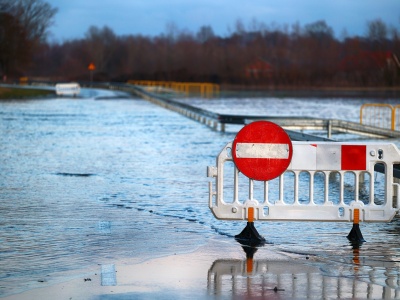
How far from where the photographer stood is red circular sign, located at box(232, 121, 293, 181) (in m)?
10.0

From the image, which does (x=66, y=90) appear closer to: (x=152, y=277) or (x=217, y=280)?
(x=152, y=277)

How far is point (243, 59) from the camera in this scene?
14850cm

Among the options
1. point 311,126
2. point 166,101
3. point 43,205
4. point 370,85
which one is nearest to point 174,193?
point 43,205

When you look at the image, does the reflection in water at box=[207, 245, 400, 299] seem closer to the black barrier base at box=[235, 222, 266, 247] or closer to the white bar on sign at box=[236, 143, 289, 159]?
the black barrier base at box=[235, 222, 266, 247]

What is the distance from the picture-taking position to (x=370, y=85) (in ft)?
358

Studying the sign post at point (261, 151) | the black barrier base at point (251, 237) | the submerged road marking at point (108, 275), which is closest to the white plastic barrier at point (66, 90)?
the black barrier base at point (251, 237)

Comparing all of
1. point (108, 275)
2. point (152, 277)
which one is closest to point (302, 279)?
point (152, 277)

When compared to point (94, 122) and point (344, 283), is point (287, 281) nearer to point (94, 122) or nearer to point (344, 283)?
point (344, 283)

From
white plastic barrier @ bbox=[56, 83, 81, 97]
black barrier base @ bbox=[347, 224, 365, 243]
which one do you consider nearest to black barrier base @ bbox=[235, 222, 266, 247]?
black barrier base @ bbox=[347, 224, 365, 243]

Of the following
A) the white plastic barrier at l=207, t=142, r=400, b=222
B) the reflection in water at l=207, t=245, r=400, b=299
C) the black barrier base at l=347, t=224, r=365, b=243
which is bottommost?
the reflection in water at l=207, t=245, r=400, b=299

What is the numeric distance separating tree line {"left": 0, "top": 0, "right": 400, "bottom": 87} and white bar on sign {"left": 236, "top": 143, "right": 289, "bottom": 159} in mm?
94052

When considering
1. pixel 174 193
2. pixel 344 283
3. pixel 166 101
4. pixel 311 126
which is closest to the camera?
pixel 344 283

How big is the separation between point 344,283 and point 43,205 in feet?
20.3

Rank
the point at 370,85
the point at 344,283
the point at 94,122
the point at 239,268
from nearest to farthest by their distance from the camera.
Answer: the point at 344,283
the point at 239,268
the point at 94,122
the point at 370,85
